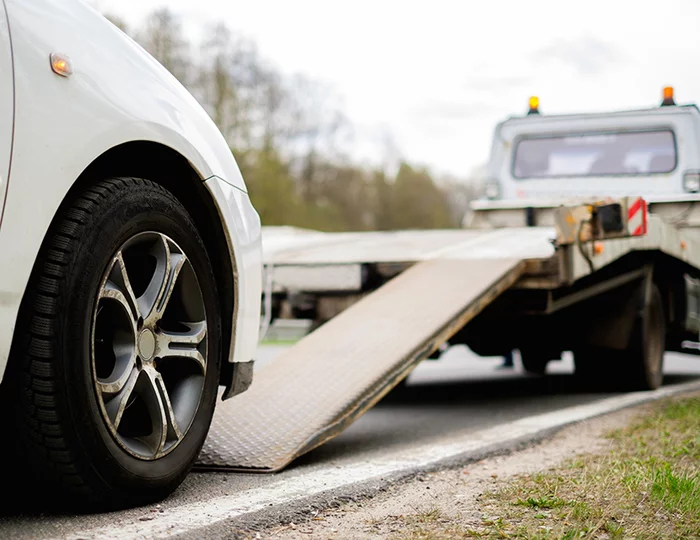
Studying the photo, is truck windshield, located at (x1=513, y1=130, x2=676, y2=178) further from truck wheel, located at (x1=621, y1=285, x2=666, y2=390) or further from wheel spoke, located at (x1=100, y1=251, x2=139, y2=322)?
wheel spoke, located at (x1=100, y1=251, x2=139, y2=322)

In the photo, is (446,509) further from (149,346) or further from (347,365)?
(347,365)

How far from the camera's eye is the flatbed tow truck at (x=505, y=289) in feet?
13.5

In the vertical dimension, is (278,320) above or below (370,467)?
above

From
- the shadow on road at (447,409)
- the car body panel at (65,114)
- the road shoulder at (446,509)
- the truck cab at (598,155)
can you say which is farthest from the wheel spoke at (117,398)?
the truck cab at (598,155)

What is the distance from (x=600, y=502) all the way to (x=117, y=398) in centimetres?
153

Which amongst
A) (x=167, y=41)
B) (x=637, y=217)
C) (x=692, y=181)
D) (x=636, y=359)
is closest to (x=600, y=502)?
(x=637, y=217)

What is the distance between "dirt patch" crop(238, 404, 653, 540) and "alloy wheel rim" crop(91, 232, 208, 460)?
0.51m

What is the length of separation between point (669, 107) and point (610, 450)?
5779 mm

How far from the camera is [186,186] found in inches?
125

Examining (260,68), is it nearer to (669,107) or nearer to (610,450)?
(669,107)

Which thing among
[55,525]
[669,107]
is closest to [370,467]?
[55,525]

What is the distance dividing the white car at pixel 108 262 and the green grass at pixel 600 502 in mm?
861

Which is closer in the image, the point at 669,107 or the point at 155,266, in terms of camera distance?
the point at 155,266

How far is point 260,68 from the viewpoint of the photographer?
31.3 metres
